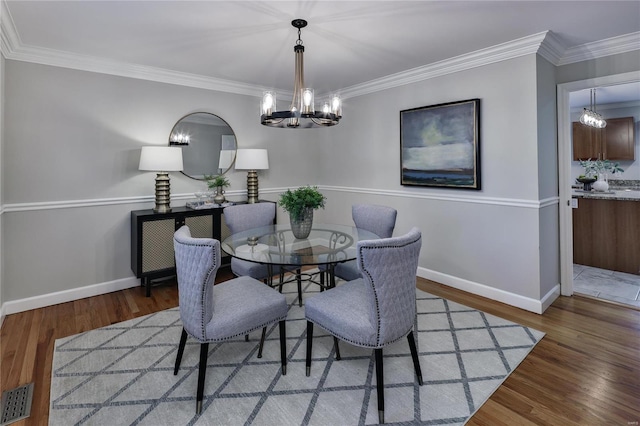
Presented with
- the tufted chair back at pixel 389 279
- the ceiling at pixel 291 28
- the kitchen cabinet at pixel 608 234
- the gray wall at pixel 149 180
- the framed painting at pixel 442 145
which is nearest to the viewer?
the tufted chair back at pixel 389 279

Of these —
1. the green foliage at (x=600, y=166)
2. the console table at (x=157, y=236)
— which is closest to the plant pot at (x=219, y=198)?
the console table at (x=157, y=236)

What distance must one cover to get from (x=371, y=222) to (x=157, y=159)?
2.23 metres

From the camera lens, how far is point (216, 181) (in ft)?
12.8

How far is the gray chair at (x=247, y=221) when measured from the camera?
273 centimetres

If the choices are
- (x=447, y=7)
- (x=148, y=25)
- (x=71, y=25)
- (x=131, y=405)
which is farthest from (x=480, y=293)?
(x=71, y=25)

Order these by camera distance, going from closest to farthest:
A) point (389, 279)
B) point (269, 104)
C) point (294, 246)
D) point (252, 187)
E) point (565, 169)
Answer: point (389, 279) < point (269, 104) < point (294, 246) < point (565, 169) < point (252, 187)

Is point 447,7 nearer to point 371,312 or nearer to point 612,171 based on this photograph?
point 371,312

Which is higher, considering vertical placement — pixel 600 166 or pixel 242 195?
pixel 600 166

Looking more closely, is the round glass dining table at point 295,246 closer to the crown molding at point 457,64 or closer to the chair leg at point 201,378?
the chair leg at point 201,378

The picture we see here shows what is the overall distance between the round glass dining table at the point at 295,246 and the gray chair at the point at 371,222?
0.12 m

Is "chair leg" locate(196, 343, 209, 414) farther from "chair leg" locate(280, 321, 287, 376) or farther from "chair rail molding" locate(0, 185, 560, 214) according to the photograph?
"chair rail molding" locate(0, 185, 560, 214)

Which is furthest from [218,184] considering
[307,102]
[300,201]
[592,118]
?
[592,118]

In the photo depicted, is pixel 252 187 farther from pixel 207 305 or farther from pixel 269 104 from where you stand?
pixel 207 305

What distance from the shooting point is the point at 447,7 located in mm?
2270
